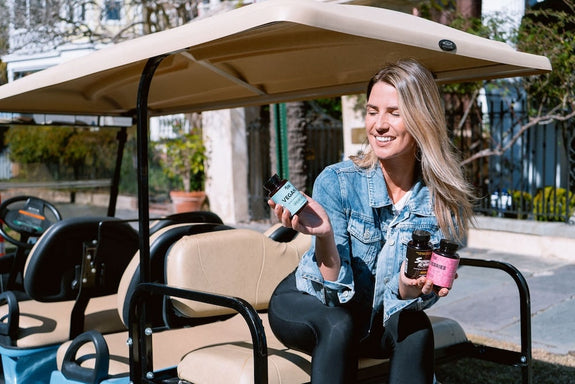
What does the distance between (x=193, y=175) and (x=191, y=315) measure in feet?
28.8

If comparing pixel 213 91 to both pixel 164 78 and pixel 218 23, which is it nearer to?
pixel 164 78

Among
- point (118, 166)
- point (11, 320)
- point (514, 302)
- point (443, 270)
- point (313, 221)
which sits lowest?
point (514, 302)

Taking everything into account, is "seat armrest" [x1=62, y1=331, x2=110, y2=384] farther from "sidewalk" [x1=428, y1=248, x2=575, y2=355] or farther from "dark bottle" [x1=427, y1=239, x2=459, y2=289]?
"sidewalk" [x1=428, y1=248, x2=575, y2=355]

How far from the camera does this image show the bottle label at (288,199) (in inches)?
80.3

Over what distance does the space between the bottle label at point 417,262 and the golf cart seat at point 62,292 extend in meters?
1.86

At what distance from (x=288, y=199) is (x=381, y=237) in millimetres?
595

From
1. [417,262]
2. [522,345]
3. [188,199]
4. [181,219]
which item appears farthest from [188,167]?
[417,262]

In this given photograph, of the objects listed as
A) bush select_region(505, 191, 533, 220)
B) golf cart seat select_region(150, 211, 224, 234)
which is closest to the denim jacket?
golf cart seat select_region(150, 211, 224, 234)

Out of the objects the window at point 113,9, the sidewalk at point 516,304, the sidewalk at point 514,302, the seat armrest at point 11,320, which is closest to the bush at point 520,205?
the sidewalk at point 514,302

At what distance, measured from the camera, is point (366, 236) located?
2.48 metres

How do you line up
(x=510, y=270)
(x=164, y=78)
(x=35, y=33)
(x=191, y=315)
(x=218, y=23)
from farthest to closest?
(x=35, y=33) < (x=164, y=78) < (x=191, y=315) < (x=510, y=270) < (x=218, y=23)

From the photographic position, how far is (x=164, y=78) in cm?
336

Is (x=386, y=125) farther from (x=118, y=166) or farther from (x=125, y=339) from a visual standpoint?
(x=118, y=166)

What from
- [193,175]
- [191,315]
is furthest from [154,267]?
[193,175]
